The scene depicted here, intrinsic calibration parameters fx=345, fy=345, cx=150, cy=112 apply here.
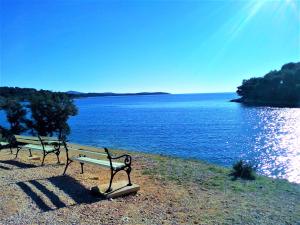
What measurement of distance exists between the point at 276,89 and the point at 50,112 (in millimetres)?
91515

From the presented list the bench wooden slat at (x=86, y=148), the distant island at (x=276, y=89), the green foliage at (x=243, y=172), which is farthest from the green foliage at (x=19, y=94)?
the distant island at (x=276, y=89)

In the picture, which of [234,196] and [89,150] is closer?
[234,196]

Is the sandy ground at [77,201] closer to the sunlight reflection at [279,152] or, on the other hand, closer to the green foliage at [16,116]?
the sunlight reflection at [279,152]

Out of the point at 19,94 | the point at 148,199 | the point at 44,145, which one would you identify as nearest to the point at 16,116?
the point at 19,94

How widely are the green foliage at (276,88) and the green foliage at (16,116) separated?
281 ft

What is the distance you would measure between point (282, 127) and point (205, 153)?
2877cm

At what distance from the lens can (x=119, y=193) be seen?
7.57 meters

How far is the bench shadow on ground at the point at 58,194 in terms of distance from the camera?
7.03m

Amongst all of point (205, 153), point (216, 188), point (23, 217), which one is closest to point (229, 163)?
point (205, 153)

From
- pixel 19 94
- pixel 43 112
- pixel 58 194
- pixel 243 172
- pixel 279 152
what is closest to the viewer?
pixel 58 194

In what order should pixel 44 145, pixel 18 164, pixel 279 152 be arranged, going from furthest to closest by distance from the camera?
pixel 279 152
pixel 44 145
pixel 18 164

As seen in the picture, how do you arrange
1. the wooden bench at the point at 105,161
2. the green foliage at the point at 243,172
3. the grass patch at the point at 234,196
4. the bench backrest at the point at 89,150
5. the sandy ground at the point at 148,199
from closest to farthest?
the sandy ground at the point at 148,199 → the grass patch at the point at 234,196 → the wooden bench at the point at 105,161 → the bench backrest at the point at 89,150 → the green foliage at the point at 243,172

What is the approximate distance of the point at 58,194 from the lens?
770cm

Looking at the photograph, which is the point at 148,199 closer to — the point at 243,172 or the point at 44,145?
the point at 243,172
